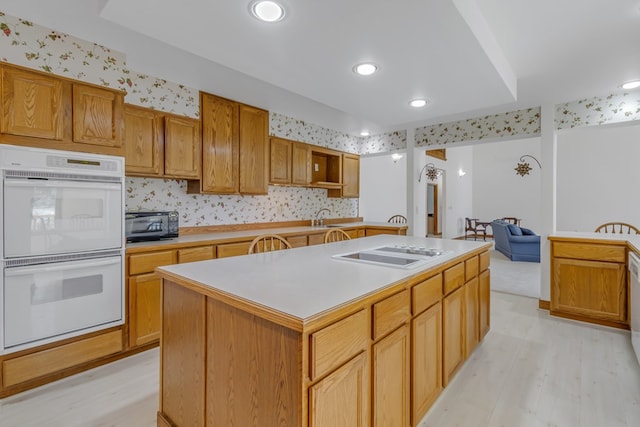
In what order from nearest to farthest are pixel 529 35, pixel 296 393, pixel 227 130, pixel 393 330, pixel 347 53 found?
pixel 296 393
pixel 393 330
pixel 347 53
pixel 529 35
pixel 227 130

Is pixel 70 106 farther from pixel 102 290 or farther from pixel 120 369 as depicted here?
pixel 120 369

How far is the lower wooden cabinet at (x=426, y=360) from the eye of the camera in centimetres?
158

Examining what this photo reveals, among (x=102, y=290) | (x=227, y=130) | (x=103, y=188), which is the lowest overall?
(x=102, y=290)

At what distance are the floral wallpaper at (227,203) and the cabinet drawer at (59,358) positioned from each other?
4.07 ft

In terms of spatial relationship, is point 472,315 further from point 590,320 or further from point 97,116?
point 97,116

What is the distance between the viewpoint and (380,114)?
334cm

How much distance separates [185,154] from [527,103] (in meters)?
3.81

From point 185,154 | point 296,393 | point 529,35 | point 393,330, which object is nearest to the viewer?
point 296,393

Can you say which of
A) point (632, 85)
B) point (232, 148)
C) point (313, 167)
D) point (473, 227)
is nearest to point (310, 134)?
point (313, 167)

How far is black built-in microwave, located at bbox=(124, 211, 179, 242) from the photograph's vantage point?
2.74 metres

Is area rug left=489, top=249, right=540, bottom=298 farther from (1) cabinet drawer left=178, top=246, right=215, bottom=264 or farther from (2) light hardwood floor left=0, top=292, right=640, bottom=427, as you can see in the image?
(1) cabinet drawer left=178, top=246, right=215, bottom=264

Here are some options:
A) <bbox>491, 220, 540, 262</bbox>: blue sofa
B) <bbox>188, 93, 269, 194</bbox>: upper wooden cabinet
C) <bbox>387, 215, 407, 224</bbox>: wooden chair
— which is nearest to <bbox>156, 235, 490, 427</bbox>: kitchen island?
<bbox>188, 93, 269, 194</bbox>: upper wooden cabinet

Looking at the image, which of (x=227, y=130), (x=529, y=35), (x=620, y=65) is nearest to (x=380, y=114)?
(x=529, y=35)

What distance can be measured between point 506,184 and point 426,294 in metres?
9.78
